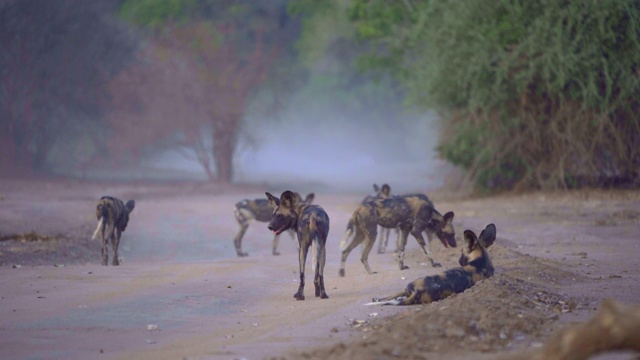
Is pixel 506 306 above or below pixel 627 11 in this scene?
below

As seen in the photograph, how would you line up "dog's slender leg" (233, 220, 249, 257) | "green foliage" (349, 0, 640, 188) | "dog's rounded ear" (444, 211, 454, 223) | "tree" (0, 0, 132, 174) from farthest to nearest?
1. "tree" (0, 0, 132, 174)
2. "green foliage" (349, 0, 640, 188)
3. "dog's slender leg" (233, 220, 249, 257)
4. "dog's rounded ear" (444, 211, 454, 223)

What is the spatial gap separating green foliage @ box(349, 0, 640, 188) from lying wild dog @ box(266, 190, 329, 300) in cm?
1397

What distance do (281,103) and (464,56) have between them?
21.5 metres

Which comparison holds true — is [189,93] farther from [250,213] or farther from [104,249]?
[104,249]

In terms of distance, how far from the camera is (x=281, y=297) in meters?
9.66

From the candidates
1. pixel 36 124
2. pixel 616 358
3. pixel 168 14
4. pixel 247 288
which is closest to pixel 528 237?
pixel 247 288

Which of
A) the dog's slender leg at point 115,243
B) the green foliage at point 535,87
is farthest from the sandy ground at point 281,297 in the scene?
the green foliage at point 535,87

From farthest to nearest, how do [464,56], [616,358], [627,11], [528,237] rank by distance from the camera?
1. [464,56]
2. [627,11]
3. [528,237]
4. [616,358]

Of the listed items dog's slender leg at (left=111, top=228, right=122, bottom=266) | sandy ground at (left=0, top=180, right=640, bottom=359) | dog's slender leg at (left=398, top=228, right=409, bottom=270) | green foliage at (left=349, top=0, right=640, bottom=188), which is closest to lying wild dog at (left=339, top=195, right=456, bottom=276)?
dog's slender leg at (left=398, top=228, right=409, bottom=270)

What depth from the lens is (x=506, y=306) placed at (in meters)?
7.43

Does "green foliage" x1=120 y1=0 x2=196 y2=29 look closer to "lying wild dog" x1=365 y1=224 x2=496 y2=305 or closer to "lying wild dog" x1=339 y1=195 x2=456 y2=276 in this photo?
"lying wild dog" x1=339 y1=195 x2=456 y2=276

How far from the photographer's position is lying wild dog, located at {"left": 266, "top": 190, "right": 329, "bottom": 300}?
945cm

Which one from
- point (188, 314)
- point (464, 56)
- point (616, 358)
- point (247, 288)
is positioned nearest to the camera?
point (616, 358)

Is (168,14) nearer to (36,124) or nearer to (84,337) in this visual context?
(36,124)
